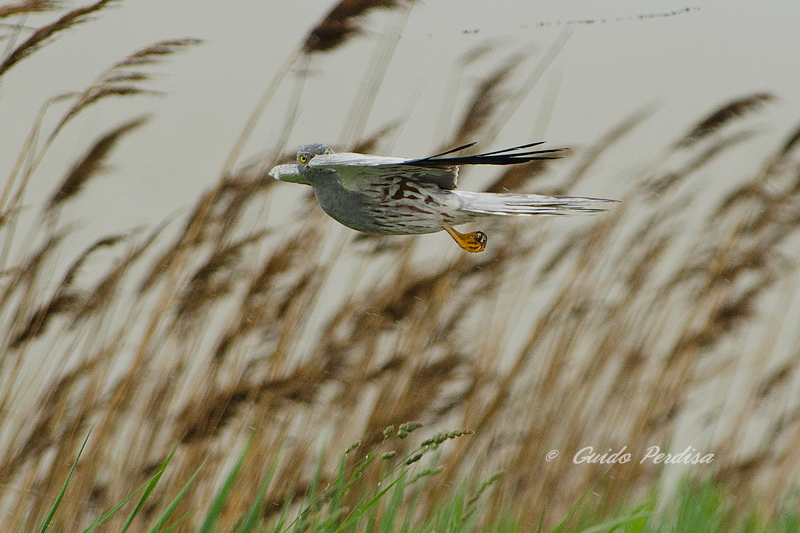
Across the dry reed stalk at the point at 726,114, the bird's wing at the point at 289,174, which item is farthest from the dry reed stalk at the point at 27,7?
the dry reed stalk at the point at 726,114

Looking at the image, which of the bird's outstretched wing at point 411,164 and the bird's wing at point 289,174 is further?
the bird's wing at point 289,174

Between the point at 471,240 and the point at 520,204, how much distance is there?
0.49 ft

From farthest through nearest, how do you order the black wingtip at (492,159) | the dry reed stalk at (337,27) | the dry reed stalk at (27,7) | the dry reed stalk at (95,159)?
the dry reed stalk at (95,159), the dry reed stalk at (27,7), the dry reed stalk at (337,27), the black wingtip at (492,159)

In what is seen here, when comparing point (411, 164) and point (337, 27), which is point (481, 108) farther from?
point (411, 164)

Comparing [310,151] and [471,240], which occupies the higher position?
[310,151]

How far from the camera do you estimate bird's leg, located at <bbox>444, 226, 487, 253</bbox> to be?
71 cm

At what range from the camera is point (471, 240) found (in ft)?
2.37

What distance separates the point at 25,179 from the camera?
1830mm

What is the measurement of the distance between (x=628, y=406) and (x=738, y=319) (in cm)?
58

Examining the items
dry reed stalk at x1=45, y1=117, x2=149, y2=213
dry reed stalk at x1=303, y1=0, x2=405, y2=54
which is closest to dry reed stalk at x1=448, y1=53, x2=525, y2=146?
dry reed stalk at x1=303, y1=0, x2=405, y2=54

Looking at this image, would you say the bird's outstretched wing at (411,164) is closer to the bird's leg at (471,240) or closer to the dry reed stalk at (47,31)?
the bird's leg at (471,240)

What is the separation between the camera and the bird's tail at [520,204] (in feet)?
1.80

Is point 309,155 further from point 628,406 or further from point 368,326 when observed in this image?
point 628,406

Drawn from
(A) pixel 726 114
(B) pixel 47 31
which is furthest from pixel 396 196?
(A) pixel 726 114
